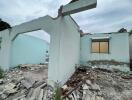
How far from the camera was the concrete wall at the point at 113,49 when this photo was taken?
1092cm

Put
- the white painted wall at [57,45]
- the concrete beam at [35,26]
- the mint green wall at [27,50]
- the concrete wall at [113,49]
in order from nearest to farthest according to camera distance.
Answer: the white painted wall at [57,45] < the concrete beam at [35,26] < the concrete wall at [113,49] < the mint green wall at [27,50]

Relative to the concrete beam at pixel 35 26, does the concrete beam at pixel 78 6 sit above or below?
above

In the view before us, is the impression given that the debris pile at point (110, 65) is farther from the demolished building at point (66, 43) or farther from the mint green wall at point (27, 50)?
the mint green wall at point (27, 50)

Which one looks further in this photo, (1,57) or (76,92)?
(1,57)

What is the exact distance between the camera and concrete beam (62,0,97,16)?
20.3ft

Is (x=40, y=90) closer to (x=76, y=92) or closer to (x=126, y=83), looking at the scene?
(x=76, y=92)

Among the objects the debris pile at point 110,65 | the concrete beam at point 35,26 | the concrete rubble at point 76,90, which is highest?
the concrete beam at point 35,26

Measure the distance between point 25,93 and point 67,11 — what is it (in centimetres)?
507

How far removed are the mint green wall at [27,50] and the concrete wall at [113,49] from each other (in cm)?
619

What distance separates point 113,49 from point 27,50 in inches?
356

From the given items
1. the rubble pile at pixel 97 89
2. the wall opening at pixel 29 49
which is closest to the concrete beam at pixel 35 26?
the wall opening at pixel 29 49

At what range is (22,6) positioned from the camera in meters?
10.3

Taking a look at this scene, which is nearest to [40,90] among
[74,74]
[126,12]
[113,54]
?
[74,74]

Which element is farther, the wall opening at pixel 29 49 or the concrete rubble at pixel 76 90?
the wall opening at pixel 29 49
